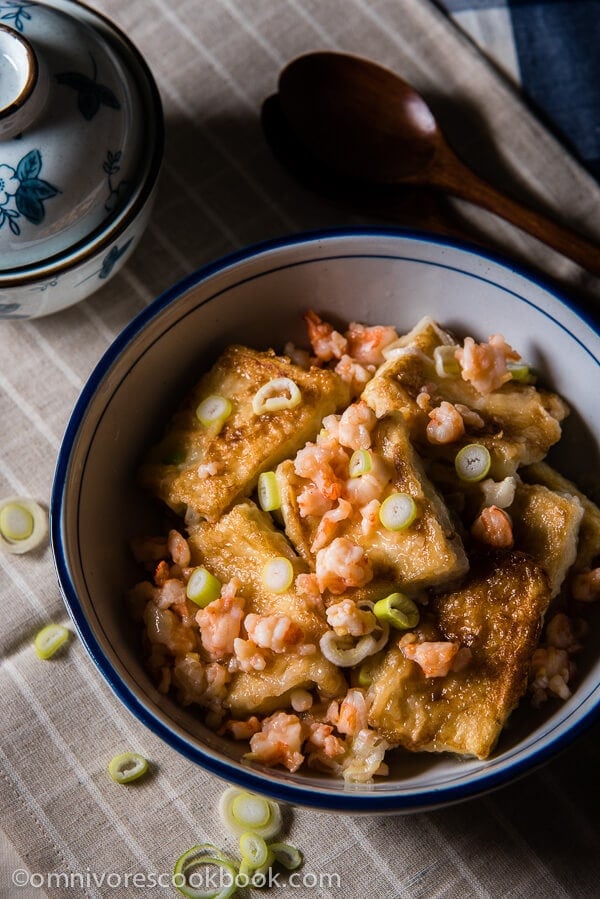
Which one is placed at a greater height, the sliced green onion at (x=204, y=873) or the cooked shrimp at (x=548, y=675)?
the cooked shrimp at (x=548, y=675)

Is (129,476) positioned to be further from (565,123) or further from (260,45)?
(565,123)

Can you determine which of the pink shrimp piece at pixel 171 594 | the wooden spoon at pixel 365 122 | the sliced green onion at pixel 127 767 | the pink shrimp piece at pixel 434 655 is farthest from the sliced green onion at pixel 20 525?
the wooden spoon at pixel 365 122

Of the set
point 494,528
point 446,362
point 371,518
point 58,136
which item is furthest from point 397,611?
point 58,136

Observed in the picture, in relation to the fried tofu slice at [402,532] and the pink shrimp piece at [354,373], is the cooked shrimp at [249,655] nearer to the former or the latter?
the fried tofu slice at [402,532]

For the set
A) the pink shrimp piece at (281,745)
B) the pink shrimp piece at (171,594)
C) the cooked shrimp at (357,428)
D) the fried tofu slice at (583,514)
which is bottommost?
the fried tofu slice at (583,514)

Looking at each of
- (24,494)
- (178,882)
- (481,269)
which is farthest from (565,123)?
(178,882)

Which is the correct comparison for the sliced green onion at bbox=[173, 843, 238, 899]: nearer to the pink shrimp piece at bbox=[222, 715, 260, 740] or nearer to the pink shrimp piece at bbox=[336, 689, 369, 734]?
the pink shrimp piece at bbox=[222, 715, 260, 740]

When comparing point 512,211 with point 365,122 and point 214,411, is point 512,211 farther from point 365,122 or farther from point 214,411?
point 214,411
